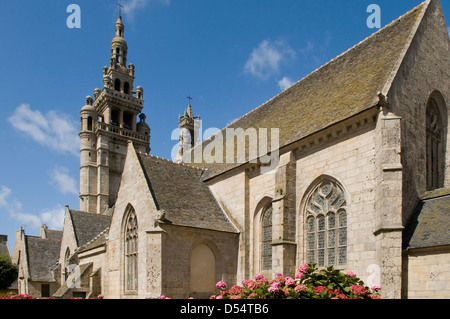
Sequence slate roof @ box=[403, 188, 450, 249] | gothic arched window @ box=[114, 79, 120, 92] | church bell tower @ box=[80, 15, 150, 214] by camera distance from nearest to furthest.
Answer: slate roof @ box=[403, 188, 450, 249]
church bell tower @ box=[80, 15, 150, 214]
gothic arched window @ box=[114, 79, 120, 92]

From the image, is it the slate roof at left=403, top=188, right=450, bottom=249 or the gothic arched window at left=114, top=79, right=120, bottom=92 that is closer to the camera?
the slate roof at left=403, top=188, right=450, bottom=249

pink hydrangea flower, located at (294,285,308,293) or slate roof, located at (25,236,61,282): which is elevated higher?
pink hydrangea flower, located at (294,285,308,293)

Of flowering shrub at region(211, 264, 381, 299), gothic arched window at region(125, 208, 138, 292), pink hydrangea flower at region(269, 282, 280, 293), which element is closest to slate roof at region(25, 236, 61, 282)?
gothic arched window at region(125, 208, 138, 292)

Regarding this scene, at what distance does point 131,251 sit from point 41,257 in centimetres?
2239

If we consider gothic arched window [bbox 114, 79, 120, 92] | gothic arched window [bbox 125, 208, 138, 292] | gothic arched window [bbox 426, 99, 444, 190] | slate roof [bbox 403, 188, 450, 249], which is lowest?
gothic arched window [bbox 125, 208, 138, 292]

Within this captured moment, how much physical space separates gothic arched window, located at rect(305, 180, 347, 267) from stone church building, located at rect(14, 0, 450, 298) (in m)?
0.04

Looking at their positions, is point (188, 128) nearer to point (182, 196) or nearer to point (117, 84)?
point (117, 84)

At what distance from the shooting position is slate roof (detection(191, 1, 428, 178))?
13.9m

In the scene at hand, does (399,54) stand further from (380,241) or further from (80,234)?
(80,234)

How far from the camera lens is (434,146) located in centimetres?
1530

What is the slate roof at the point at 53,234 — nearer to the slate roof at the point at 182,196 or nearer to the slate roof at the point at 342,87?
the slate roof at the point at 182,196

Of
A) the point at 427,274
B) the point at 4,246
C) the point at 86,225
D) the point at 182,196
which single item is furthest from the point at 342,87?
the point at 4,246

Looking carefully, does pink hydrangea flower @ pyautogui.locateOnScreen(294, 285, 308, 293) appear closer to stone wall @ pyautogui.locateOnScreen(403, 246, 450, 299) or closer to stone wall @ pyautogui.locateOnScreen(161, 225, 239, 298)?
stone wall @ pyautogui.locateOnScreen(403, 246, 450, 299)

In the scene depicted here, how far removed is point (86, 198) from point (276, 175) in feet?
113
